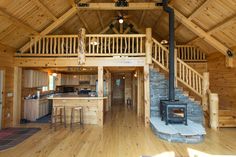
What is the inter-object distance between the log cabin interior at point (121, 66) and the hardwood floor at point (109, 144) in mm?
25

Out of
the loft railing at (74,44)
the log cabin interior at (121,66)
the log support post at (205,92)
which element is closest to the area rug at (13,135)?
the log cabin interior at (121,66)

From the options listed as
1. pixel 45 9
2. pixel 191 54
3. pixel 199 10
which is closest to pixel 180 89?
pixel 199 10

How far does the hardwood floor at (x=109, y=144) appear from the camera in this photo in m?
4.12

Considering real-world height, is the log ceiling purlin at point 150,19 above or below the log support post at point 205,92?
above

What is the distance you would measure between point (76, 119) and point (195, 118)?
4577mm

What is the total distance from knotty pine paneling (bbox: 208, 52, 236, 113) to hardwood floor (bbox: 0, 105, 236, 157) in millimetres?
1522

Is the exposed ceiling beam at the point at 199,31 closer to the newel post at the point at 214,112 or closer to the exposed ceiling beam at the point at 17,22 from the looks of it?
the newel post at the point at 214,112

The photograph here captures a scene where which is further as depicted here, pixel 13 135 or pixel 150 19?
pixel 150 19

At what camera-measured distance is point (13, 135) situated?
18.1 ft

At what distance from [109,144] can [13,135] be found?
10.2ft

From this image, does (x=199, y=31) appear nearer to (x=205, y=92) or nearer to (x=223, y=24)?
(x=223, y=24)

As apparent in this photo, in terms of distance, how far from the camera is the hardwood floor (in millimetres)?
4125

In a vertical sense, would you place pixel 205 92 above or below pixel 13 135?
above

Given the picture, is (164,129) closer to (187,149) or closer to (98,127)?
(187,149)
